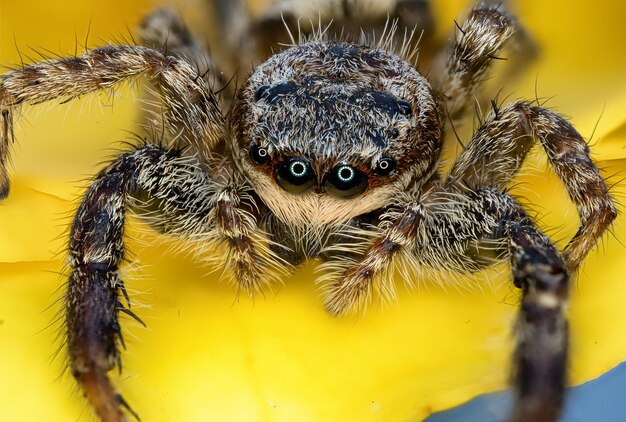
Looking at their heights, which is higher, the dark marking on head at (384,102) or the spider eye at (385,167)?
the dark marking on head at (384,102)

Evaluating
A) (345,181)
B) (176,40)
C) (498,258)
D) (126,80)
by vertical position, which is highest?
(176,40)

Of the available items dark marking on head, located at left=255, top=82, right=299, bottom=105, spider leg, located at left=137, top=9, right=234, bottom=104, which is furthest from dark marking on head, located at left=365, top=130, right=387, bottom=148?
spider leg, located at left=137, top=9, right=234, bottom=104

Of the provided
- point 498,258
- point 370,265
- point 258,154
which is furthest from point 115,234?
point 498,258

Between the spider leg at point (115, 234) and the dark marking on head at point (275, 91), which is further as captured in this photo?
the dark marking on head at point (275, 91)

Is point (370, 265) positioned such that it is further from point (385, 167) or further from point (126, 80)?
point (126, 80)

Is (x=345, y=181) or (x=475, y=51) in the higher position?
(x=475, y=51)

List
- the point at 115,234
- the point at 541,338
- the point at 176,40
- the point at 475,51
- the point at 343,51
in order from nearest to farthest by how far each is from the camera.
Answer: the point at 541,338 < the point at 115,234 < the point at 343,51 < the point at 475,51 < the point at 176,40

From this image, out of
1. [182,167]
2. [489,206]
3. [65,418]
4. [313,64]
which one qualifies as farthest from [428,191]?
[65,418]

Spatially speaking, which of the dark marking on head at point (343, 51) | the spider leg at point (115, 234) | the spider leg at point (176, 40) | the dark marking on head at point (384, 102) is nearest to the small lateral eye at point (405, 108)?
the dark marking on head at point (384, 102)

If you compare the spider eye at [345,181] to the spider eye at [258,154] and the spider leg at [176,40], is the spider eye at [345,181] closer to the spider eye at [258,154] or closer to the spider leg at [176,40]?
the spider eye at [258,154]
